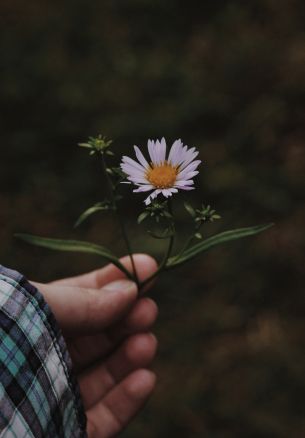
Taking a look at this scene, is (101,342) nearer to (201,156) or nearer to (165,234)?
(165,234)

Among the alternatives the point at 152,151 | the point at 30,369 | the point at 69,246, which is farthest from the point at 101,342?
the point at 152,151

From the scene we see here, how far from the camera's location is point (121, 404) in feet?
3.87

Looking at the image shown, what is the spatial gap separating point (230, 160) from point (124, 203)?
30 cm

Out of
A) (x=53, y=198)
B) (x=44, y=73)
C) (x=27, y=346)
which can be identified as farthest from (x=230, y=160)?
(x=27, y=346)

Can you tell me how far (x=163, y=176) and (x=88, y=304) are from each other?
17.9 inches

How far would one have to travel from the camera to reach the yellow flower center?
622 mm

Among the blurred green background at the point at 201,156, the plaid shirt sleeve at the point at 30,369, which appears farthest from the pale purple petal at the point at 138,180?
the blurred green background at the point at 201,156

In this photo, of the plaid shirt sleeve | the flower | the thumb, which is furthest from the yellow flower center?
the thumb

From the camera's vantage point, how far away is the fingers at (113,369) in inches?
46.5

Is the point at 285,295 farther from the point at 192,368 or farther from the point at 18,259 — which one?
the point at 18,259

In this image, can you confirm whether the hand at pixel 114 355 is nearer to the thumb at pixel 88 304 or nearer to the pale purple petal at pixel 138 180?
the thumb at pixel 88 304

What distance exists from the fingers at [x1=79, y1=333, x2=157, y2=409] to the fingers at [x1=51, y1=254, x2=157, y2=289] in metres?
0.11

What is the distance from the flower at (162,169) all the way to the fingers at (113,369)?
0.58m

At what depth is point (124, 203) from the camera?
70.2 inches
